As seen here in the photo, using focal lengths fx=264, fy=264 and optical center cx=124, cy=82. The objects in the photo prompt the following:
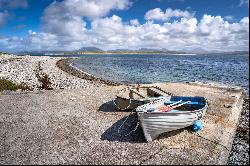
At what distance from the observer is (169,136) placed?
14555 mm

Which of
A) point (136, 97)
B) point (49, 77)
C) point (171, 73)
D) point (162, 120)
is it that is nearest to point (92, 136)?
point (162, 120)

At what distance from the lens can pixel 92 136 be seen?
14656mm

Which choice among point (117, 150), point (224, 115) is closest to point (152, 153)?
point (117, 150)

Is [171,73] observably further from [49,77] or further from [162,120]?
[162,120]

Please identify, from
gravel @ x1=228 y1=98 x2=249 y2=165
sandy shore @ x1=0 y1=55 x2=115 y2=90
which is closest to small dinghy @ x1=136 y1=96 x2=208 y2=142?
gravel @ x1=228 y1=98 x2=249 y2=165

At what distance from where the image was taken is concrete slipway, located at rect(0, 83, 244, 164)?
39.8ft

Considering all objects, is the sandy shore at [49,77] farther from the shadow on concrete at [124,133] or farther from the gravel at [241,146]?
the gravel at [241,146]

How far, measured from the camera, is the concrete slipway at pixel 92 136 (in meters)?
12.1

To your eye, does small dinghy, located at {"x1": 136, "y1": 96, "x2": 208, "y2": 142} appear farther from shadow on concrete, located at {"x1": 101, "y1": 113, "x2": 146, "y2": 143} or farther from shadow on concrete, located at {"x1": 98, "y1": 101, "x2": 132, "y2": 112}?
shadow on concrete, located at {"x1": 98, "y1": 101, "x2": 132, "y2": 112}

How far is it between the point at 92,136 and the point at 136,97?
635cm

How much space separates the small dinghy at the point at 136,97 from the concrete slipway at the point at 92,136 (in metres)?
0.68

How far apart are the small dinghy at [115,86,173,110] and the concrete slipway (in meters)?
0.68

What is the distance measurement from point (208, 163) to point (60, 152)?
269 inches

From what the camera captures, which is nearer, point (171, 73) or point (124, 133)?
Answer: point (124, 133)
